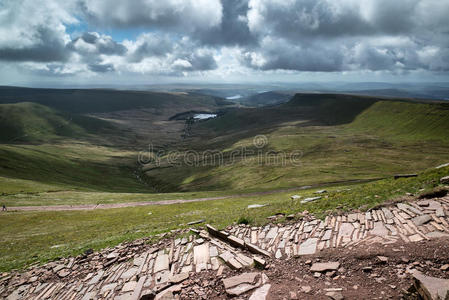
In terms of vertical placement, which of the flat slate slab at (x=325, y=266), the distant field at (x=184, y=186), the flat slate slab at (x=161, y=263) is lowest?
the distant field at (x=184, y=186)

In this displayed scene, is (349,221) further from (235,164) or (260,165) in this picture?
(235,164)

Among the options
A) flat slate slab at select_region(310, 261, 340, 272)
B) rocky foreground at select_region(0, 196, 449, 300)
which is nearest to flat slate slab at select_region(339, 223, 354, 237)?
rocky foreground at select_region(0, 196, 449, 300)

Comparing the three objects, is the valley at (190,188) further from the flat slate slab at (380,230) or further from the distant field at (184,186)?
the flat slate slab at (380,230)

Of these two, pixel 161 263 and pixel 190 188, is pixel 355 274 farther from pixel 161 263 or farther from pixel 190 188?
pixel 190 188

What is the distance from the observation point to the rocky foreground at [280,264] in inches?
490

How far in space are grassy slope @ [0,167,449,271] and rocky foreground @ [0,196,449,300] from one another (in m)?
2.90

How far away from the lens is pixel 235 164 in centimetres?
15675

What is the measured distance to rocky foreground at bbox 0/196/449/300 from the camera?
12.4 m

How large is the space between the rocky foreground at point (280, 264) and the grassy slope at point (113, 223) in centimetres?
290

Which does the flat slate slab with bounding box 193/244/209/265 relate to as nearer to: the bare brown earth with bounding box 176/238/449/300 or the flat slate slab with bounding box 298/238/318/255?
the bare brown earth with bounding box 176/238/449/300

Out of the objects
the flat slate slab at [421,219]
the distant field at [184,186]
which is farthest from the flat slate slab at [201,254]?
the flat slate slab at [421,219]

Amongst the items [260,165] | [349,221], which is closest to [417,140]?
[260,165]

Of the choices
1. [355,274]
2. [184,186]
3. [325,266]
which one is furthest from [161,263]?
[184,186]

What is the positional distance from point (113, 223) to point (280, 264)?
3753cm
